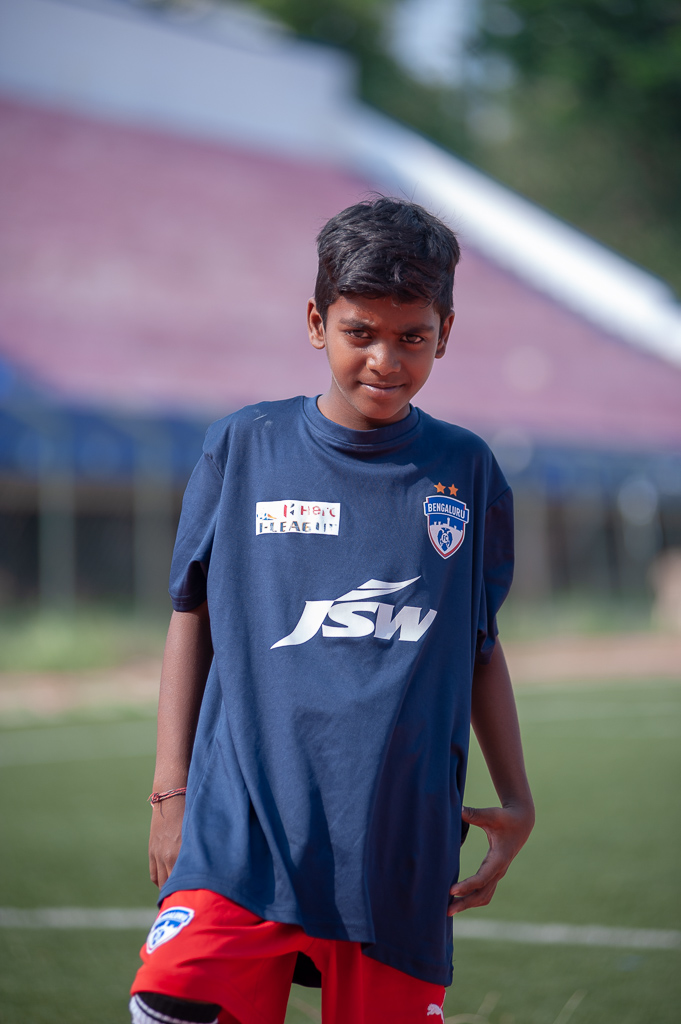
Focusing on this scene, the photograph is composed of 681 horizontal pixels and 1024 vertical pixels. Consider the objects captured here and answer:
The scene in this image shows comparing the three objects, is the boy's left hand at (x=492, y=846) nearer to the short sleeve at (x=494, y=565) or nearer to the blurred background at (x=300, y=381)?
the short sleeve at (x=494, y=565)

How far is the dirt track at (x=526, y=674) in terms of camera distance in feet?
34.6

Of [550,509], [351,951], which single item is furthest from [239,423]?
[550,509]

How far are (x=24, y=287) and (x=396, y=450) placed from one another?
675 inches

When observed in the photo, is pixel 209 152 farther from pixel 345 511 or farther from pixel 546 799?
pixel 345 511

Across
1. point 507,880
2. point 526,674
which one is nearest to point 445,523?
point 507,880

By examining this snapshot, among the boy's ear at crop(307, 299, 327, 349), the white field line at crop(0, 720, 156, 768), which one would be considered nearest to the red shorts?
the boy's ear at crop(307, 299, 327, 349)

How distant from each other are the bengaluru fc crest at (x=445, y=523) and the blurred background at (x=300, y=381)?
866mm

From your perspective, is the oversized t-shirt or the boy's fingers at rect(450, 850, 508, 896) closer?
the oversized t-shirt

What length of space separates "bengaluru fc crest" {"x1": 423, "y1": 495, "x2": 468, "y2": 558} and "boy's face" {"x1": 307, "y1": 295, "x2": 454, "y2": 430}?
170mm

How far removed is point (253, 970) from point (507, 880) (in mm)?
3481

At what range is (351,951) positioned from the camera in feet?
5.83

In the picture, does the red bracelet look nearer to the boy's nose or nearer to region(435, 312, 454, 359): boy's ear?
the boy's nose

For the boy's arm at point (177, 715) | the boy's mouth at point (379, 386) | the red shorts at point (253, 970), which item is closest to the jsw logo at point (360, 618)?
the boy's arm at point (177, 715)

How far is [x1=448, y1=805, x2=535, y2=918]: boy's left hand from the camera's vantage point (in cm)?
192
